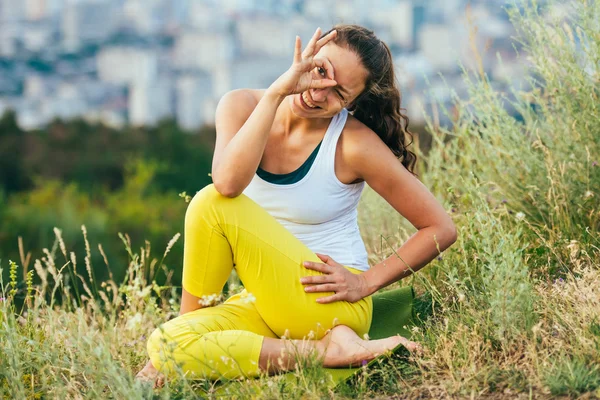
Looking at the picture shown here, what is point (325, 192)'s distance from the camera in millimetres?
2393

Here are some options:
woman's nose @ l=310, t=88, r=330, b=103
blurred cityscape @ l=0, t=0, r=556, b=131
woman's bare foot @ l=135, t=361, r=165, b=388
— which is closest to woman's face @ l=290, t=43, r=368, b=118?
woman's nose @ l=310, t=88, r=330, b=103

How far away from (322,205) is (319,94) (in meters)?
0.34

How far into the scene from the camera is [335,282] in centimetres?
228

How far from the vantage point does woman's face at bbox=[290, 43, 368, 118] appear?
7.66ft

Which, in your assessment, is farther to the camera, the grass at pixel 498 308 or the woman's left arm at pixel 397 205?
the woman's left arm at pixel 397 205

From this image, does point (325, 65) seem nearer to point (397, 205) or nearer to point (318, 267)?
point (397, 205)

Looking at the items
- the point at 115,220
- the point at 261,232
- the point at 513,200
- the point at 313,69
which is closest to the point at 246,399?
the point at 261,232

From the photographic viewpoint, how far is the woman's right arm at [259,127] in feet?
7.24

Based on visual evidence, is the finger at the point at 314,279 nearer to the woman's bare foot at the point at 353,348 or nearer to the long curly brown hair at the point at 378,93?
the woman's bare foot at the point at 353,348

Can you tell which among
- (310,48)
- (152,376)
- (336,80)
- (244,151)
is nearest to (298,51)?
(310,48)

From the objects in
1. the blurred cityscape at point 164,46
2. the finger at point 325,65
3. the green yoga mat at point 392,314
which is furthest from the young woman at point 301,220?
the blurred cityscape at point 164,46

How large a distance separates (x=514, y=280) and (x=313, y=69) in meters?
0.86

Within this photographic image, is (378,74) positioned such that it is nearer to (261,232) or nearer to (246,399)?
(261,232)

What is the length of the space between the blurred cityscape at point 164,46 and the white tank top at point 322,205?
48.5 metres
